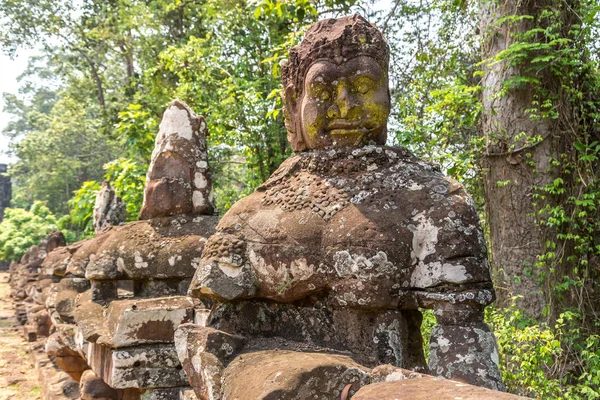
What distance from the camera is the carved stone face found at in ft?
7.43

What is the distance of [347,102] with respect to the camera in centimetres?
226

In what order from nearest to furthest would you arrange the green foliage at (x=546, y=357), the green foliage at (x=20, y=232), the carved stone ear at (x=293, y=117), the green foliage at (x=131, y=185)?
the carved stone ear at (x=293, y=117)
the green foliage at (x=546, y=357)
the green foliage at (x=131, y=185)
the green foliage at (x=20, y=232)

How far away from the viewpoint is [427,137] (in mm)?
5953

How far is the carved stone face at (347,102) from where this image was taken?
2.27m

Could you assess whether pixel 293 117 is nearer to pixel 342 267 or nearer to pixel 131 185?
pixel 342 267

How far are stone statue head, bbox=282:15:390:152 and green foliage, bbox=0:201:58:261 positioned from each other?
64.6 feet

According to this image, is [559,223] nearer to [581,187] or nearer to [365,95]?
[581,187]

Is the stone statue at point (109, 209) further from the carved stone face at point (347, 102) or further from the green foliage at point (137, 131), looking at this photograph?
the carved stone face at point (347, 102)

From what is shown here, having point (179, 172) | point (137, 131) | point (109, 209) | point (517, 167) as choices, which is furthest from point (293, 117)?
point (137, 131)

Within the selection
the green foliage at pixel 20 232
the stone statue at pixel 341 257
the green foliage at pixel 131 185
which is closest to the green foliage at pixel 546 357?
the stone statue at pixel 341 257

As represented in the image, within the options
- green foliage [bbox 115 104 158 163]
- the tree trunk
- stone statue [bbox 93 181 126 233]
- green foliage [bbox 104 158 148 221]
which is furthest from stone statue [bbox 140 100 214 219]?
green foliage [bbox 115 104 158 163]

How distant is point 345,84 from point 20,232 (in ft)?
69.8

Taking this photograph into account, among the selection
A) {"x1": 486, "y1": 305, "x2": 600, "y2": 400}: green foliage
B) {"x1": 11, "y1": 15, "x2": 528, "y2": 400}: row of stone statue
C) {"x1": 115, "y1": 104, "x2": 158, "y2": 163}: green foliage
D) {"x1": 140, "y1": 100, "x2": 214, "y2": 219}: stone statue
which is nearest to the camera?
{"x1": 11, "y1": 15, "x2": 528, "y2": 400}: row of stone statue

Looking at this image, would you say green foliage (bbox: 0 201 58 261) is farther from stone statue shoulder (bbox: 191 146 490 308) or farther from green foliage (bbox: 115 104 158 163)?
stone statue shoulder (bbox: 191 146 490 308)
